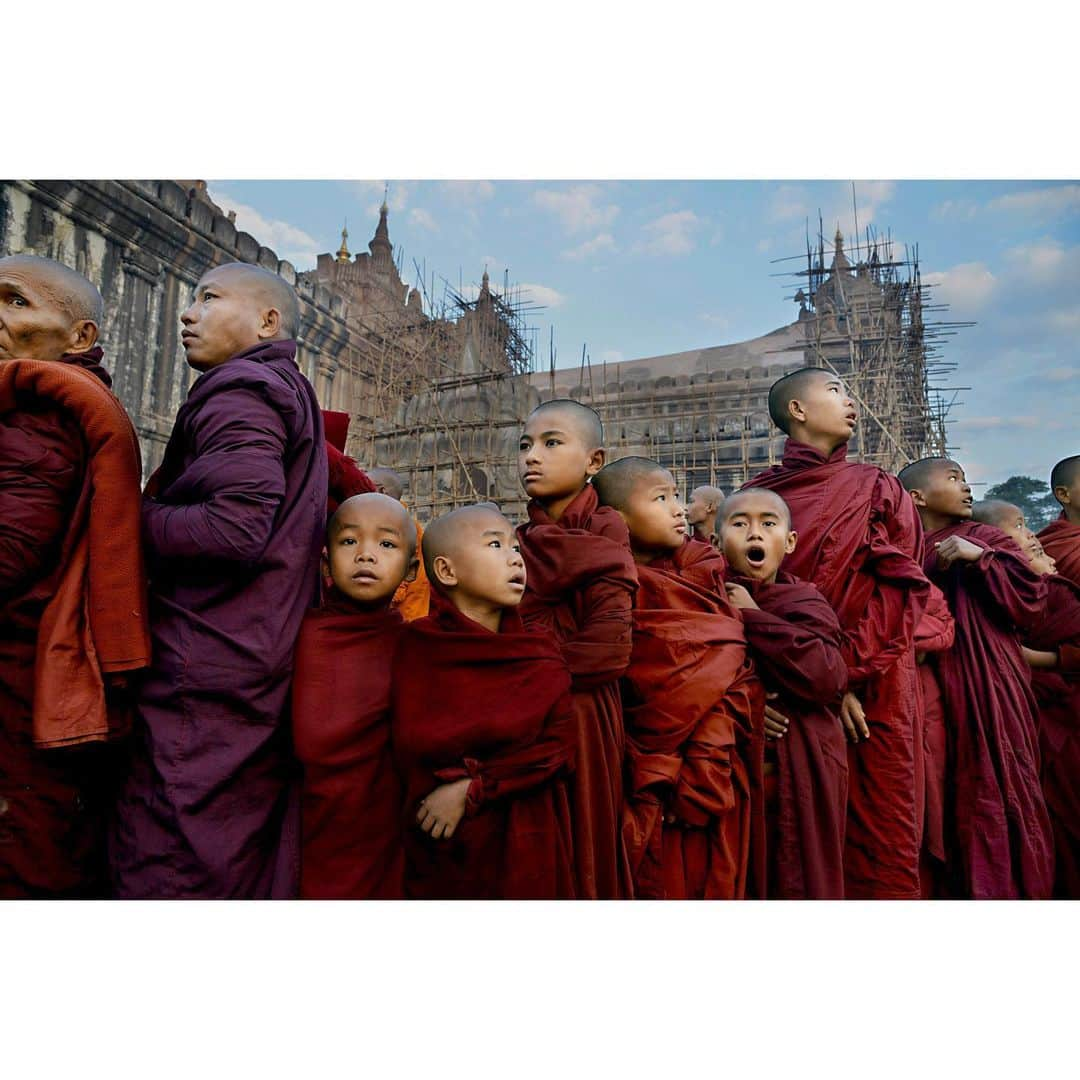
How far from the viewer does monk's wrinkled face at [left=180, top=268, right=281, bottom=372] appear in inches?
83.0

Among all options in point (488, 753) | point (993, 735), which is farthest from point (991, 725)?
point (488, 753)

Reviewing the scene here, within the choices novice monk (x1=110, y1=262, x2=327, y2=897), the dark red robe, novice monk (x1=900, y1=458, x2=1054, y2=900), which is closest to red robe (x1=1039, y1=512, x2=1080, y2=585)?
novice monk (x1=900, y1=458, x2=1054, y2=900)

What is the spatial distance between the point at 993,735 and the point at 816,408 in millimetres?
1383

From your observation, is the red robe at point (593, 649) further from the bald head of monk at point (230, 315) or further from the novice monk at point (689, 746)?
the bald head of monk at point (230, 315)

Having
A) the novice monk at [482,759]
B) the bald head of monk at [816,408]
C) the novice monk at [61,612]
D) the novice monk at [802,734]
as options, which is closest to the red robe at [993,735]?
the bald head of monk at [816,408]

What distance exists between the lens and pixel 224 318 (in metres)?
2.12

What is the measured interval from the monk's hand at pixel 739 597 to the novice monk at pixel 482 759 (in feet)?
2.24

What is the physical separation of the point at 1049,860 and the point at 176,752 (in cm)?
299

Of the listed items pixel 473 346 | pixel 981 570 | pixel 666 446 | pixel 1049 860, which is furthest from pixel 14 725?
pixel 473 346

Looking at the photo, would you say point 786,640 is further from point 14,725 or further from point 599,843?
point 14,725

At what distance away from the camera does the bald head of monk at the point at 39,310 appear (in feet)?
6.40

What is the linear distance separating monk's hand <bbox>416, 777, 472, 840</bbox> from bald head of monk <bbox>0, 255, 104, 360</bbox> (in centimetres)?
143

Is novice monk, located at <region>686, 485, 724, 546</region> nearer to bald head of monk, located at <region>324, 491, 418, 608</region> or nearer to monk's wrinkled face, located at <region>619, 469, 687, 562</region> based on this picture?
monk's wrinkled face, located at <region>619, 469, 687, 562</region>

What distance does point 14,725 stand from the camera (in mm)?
1789
